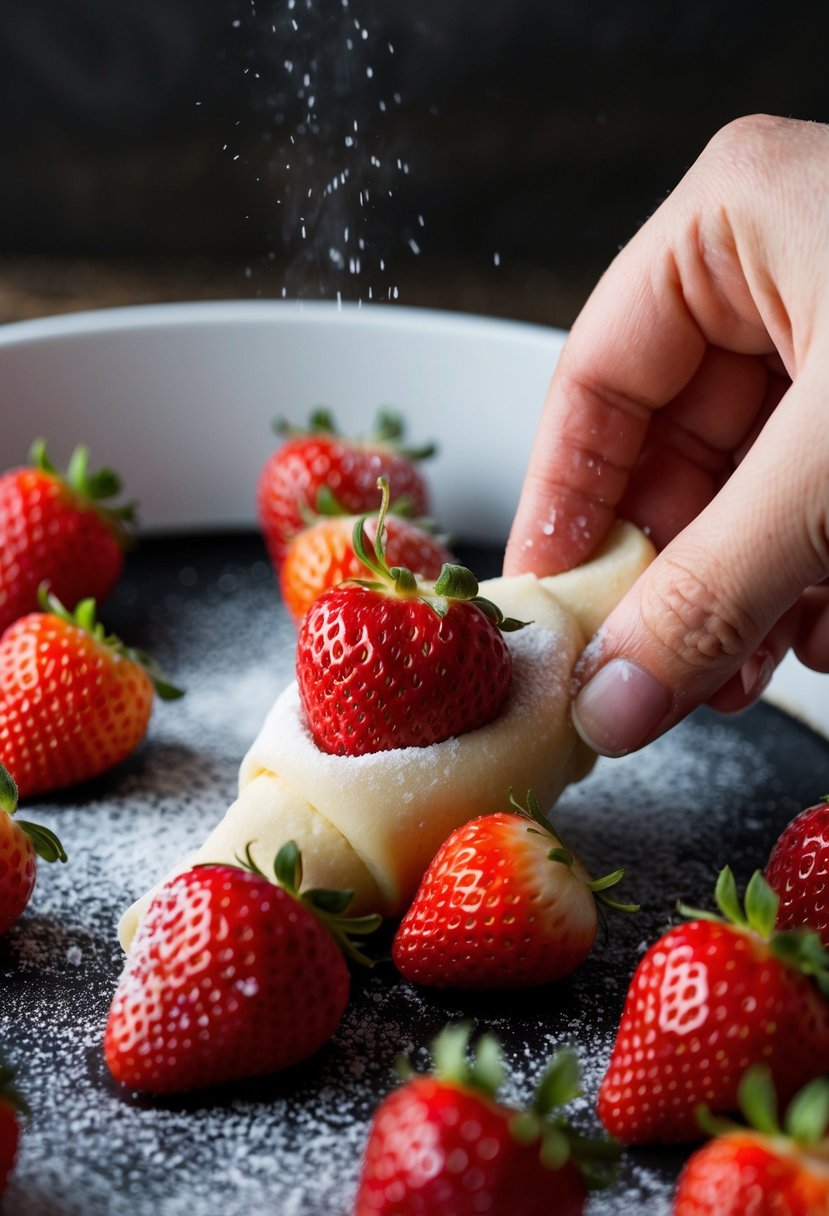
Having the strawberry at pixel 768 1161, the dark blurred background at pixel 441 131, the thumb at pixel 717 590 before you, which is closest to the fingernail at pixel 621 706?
the thumb at pixel 717 590

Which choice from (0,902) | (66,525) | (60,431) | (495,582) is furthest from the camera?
(60,431)

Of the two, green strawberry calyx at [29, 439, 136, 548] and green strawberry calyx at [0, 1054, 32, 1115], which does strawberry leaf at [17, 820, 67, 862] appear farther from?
green strawberry calyx at [29, 439, 136, 548]

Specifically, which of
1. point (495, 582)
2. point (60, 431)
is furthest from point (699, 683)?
point (60, 431)

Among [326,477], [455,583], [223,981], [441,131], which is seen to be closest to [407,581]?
[455,583]

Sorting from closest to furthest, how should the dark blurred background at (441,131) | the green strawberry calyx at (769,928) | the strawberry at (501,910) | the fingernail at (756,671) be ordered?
the green strawberry calyx at (769,928), the strawberry at (501,910), the fingernail at (756,671), the dark blurred background at (441,131)

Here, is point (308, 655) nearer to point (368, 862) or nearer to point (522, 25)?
point (368, 862)

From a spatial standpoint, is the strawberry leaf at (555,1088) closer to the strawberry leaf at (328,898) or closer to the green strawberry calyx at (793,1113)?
the green strawberry calyx at (793,1113)

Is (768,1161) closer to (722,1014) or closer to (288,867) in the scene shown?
(722,1014)
